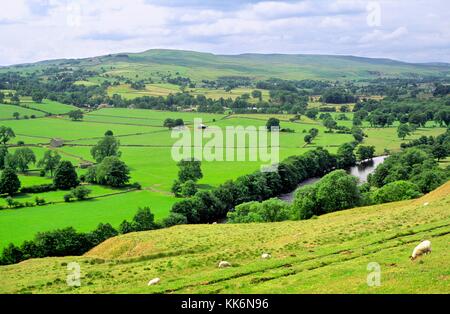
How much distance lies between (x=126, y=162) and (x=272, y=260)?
4033 inches

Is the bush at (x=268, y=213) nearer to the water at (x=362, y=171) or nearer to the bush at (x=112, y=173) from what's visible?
the water at (x=362, y=171)

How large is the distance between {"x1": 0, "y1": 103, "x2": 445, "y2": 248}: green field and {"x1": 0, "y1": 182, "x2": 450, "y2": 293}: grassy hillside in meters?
33.1

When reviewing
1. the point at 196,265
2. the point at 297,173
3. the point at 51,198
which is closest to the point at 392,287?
the point at 196,265

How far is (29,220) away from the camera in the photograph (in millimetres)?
79812

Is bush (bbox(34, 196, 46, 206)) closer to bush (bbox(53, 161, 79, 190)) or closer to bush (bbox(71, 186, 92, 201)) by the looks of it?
bush (bbox(71, 186, 92, 201))

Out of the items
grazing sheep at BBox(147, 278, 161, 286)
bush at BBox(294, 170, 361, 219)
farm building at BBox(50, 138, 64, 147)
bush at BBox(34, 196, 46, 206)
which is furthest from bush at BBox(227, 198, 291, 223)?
farm building at BBox(50, 138, 64, 147)

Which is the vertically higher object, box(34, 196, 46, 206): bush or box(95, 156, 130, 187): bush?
box(95, 156, 130, 187): bush

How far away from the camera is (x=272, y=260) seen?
33.7 m

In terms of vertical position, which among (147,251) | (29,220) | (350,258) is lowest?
(29,220)

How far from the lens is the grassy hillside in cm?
2575

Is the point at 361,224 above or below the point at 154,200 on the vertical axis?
above

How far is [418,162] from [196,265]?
9831 cm

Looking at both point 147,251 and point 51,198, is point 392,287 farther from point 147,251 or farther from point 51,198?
point 51,198

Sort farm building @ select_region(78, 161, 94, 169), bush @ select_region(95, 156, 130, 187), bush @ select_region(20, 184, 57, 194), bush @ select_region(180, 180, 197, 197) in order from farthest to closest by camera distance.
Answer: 1. farm building @ select_region(78, 161, 94, 169)
2. bush @ select_region(95, 156, 130, 187)
3. bush @ select_region(20, 184, 57, 194)
4. bush @ select_region(180, 180, 197, 197)
